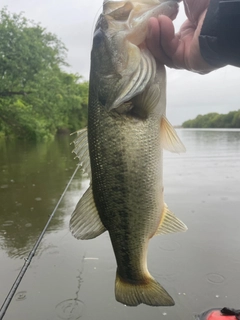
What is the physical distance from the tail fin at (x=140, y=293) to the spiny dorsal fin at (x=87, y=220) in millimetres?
356

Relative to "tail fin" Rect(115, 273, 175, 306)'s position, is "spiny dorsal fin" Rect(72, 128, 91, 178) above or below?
above

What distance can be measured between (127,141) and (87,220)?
0.54 meters

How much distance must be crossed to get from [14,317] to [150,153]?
229cm

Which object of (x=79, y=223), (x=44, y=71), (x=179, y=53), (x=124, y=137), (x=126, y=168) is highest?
(x=44, y=71)

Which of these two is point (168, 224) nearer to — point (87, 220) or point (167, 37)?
point (87, 220)

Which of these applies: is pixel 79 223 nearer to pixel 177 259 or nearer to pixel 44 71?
pixel 177 259

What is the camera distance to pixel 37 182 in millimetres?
9406

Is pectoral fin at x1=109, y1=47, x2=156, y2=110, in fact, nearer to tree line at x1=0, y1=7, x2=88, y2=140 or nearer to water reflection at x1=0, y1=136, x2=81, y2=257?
water reflection at x1=0, y1=136, x2=81, y2=257

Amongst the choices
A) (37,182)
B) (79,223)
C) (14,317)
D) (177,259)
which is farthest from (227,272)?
(37,182)

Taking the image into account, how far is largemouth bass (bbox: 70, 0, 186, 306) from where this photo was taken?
1790mm

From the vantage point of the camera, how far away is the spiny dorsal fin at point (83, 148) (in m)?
2.00

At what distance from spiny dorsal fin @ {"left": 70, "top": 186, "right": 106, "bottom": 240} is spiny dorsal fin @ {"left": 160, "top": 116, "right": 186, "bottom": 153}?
20.2 inches

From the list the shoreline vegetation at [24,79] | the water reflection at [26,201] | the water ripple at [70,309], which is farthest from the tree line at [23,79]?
the water ripple at [70,309]

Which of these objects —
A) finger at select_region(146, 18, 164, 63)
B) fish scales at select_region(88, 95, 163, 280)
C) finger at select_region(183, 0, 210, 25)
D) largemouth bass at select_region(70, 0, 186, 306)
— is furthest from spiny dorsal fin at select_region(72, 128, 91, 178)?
finger at select_region(183, 0, 210, 25)
